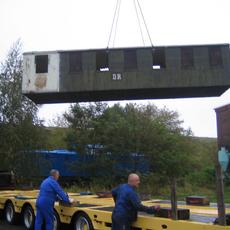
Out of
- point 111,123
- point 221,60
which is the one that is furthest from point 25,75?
point 111,123

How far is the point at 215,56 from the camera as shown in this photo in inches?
667

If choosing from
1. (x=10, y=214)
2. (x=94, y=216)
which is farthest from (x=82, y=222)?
(x=10, y=214)

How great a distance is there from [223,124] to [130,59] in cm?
2621

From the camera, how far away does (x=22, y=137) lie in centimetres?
2538

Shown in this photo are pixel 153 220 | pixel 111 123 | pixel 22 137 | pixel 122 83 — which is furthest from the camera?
pixel 111 123

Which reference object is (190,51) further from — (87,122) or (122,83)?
(87,122)

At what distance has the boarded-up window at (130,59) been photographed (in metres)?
16.8

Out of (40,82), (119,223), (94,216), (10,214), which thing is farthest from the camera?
(40,82)

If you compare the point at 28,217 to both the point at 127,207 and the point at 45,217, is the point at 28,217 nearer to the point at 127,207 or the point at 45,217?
the point at 45,217

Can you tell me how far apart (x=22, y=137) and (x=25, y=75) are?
872 centimetres

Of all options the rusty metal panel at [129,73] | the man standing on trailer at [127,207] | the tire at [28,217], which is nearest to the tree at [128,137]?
the rusty metal panel at [129,73]

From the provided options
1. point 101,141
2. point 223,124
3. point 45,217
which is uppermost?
point 223,124

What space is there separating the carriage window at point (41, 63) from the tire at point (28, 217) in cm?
585

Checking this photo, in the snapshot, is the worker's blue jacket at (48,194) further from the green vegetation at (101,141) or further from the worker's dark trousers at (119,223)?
the green vegetation at (101,141)
